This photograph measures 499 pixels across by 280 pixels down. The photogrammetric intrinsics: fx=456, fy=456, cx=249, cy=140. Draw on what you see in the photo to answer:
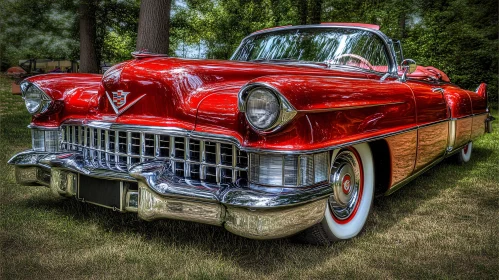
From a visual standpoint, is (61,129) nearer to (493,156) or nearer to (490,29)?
(493,156)

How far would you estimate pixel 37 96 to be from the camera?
10.3 ft

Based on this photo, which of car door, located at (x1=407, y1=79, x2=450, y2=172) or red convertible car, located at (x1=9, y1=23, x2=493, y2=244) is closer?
red convertible car, located at (x1=9, y1=23, x2=493, y2=244)

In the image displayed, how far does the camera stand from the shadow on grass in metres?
2.37

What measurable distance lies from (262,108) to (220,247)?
869mm

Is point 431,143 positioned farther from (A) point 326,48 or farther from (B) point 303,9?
(B) point 303,9

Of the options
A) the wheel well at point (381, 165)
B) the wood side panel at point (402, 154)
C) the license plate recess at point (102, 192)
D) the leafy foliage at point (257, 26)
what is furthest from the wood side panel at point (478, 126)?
the leafy foliage at point (257, 26)

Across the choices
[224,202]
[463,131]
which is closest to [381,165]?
[224,202]

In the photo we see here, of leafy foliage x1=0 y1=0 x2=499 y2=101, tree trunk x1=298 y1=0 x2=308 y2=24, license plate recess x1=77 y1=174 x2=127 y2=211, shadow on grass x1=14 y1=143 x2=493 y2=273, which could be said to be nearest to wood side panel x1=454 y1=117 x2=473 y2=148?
shadow on grass x1=14 y1=143 x2=493 y2=273

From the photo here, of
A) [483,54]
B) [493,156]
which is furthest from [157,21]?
[483,54]

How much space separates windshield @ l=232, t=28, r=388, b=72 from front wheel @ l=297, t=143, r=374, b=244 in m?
→ 0.92

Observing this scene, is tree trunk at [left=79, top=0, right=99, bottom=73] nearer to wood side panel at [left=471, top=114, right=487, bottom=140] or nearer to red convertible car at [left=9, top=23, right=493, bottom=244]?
red convertible car at [left=9, top=23, right=493, bottom=244]

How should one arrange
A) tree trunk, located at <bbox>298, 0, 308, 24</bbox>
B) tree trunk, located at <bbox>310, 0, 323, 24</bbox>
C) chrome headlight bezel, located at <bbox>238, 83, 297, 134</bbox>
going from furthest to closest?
tree trunk, located at <bbox>298, 0, 308, 24</bbox> < tree trunk, located at <bbox>310, 0, 323, 24</bbox> < chrome headlight bezel, located at <bbox>238, 83, 297, 134</bbox>

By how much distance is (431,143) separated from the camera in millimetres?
3697

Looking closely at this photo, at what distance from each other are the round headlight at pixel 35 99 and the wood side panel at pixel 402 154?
2265mm
